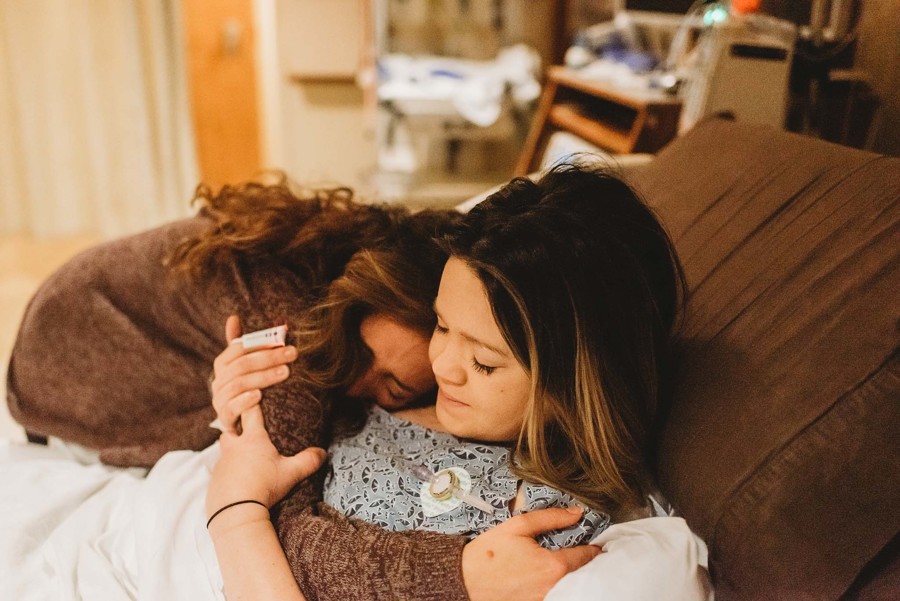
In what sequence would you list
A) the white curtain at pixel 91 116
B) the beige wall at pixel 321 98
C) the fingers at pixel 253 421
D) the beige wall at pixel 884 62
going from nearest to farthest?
the fingers at pixel 253 421, the beige wall at pixel 884 62, the white curtain at pixel 91 116, the beige wall at pixel 321 98

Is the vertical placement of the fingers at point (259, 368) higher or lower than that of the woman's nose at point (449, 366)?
lower

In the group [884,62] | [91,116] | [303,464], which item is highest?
[884,62]

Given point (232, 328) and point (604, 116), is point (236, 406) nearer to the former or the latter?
point (232, 328)

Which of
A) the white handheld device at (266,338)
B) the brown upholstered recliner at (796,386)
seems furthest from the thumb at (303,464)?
the brown upholstered recliner at (796,386)

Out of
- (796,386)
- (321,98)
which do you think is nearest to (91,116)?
(321,98)

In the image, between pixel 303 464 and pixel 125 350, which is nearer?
pixel 303 464

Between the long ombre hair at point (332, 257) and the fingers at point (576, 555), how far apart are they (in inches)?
13.7

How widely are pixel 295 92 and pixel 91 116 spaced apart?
876 millimetres

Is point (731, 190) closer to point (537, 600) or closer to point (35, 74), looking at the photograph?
point (537, 600)

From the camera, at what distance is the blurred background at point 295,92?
2639mm

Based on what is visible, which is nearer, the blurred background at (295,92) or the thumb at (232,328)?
the thumb at (232,328)

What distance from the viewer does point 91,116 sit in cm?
315

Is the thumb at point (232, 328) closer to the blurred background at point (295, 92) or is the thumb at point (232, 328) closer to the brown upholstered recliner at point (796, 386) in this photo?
the brown upholstered recliner at point (796, 386)

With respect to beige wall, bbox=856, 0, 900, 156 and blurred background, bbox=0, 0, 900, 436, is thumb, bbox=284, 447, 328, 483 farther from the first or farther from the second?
blurred background, bbox=0, 0, 900, 436
